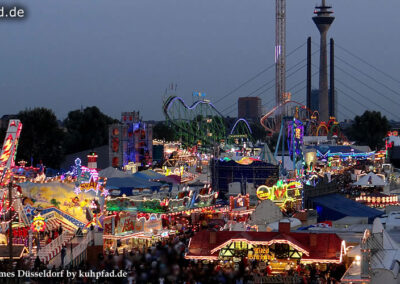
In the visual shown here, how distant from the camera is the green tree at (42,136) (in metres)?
67.4

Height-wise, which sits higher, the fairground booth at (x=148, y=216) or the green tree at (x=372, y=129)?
the green tree at (x=372, y=129)

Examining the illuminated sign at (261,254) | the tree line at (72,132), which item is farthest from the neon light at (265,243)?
the tree line at (72,132)

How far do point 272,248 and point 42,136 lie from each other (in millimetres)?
47345

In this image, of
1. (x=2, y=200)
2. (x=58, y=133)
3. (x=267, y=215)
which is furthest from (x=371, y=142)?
(x=2, y=200)

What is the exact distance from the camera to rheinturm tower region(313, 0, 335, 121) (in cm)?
15162

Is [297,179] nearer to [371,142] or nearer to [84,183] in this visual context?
[84,183]

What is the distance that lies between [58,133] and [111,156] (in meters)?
8.09

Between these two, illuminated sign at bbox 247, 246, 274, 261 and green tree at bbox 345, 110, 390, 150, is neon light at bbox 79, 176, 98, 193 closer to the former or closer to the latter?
illuminated sign at bbox 247, 246, 274, 261

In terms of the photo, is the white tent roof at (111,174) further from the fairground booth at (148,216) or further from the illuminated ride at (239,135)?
Answer: the illuminated ride at (239,135)

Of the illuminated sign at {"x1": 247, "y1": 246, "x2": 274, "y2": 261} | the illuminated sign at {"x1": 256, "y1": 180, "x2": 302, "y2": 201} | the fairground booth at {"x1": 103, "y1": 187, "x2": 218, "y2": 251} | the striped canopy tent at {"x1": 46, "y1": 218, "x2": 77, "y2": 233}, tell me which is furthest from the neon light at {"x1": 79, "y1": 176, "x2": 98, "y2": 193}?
the illuminated sign at {"x1": 256, "y1": 180, "x2": 302, "y2": 201}

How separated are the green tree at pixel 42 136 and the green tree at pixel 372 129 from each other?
65.4m

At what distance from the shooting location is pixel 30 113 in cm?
6906

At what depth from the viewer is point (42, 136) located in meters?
68.8

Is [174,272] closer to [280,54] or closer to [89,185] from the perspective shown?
[89,185]
